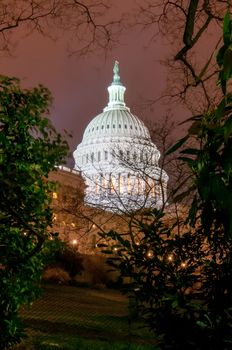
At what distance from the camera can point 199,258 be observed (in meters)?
5.07

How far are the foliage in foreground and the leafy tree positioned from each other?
1774mm

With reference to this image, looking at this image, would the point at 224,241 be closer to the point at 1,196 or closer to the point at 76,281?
the point at 1,196

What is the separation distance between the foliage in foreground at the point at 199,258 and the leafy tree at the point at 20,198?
69.8 inches

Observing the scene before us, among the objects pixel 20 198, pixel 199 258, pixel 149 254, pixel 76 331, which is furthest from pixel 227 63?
pixel 76 331

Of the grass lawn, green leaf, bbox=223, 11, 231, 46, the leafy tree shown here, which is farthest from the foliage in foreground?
the grass lawn

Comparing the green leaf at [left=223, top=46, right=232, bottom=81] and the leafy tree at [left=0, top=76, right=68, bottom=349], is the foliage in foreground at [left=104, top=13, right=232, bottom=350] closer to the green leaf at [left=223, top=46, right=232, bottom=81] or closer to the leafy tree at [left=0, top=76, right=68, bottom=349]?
the green leaf at [left=223, top=46, right=232, bottom=81]

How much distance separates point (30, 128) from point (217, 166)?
4068mm

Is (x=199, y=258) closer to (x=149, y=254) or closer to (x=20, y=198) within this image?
(x=149, y=254)

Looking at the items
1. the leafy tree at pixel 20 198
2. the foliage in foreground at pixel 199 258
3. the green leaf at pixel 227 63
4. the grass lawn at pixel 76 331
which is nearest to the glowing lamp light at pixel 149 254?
the foliage in foreground at pixel 199 258

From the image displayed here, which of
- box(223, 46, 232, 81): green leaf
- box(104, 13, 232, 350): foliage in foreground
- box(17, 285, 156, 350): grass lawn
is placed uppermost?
box(223, 46, 232, 81): green leaf

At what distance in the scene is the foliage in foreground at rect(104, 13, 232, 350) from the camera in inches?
117

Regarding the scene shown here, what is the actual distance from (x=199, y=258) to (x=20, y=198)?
8.05ft

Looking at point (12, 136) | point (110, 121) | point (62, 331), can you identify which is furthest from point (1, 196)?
point (110, 121)

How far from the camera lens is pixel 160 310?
13.8 ft
